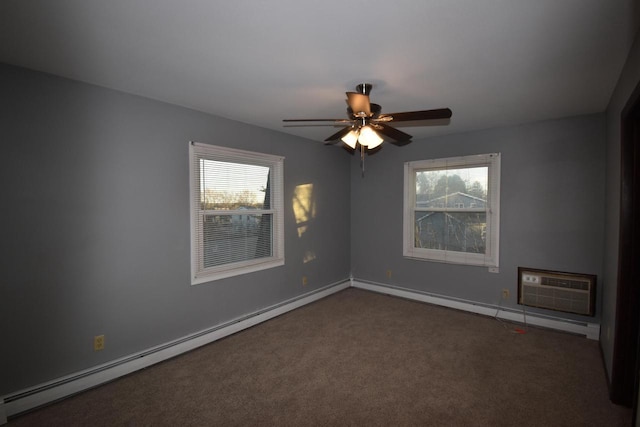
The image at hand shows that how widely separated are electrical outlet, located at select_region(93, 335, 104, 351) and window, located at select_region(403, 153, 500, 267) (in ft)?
12.5

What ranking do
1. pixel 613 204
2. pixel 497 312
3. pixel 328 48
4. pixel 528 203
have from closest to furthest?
1. pixel 328 48
2. pixel 613 204
3. pixel 528 203
4. pixel 497 312

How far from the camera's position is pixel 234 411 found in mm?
2129

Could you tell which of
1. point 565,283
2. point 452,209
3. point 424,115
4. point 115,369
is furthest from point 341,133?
point 565,283

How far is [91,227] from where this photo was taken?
7.90ft

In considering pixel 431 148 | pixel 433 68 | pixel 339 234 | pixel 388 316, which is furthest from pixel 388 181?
pixel 433 68

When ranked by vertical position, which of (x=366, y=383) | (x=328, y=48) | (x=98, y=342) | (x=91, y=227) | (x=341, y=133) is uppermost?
(x=328, y=48)

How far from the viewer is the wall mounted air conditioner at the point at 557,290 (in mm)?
3246

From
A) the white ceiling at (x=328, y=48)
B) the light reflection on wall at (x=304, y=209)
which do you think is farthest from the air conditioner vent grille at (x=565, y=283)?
the light reflection on wall at (x=304, y=209)

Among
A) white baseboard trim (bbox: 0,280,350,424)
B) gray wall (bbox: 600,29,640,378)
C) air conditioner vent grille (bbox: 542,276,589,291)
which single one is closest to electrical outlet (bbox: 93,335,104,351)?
white baseboard trim (bbox: 0,280,350,424)

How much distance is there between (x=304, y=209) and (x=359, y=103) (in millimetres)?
2431

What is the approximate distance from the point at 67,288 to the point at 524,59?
146 inches

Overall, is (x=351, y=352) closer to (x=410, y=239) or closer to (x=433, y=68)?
(x=410, y=239)

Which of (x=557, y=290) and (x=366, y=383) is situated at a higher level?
(x=557, y=290)

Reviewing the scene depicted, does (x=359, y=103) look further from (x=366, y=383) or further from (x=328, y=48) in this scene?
(x=366, y=383)
